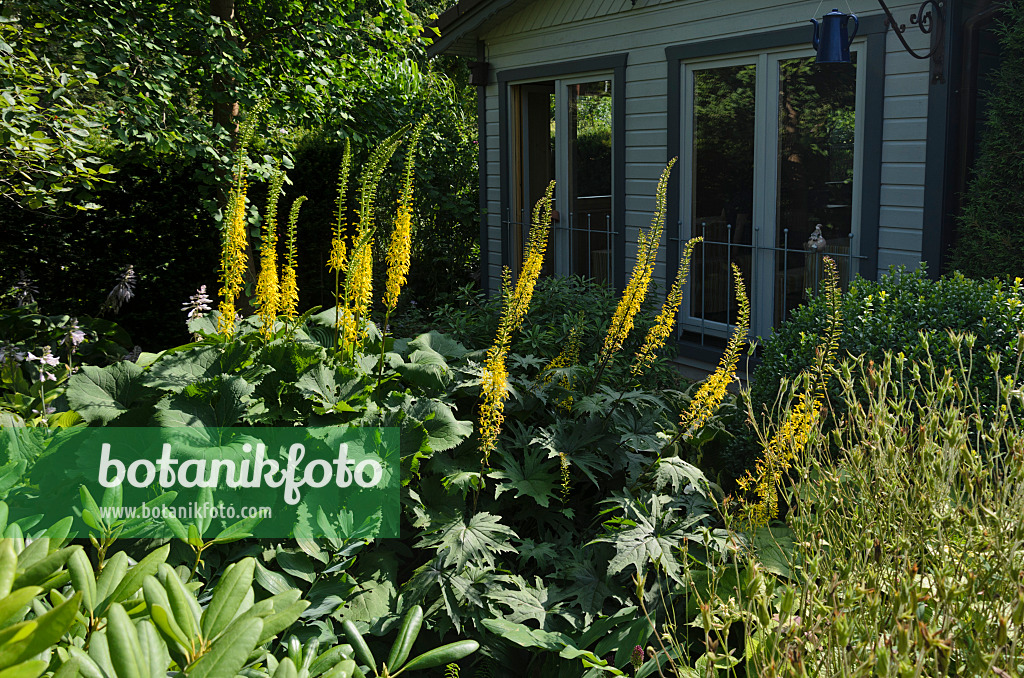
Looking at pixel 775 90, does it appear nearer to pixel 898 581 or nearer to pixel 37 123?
pixel 37 123

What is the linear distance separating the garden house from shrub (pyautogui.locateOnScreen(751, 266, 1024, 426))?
4.34ft

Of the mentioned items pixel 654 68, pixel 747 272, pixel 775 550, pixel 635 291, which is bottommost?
pixel 775 550

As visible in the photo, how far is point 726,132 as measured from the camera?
620 cm

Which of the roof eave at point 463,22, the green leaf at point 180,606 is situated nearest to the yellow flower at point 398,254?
the green leaf at point 180,606

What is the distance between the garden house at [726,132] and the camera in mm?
4895

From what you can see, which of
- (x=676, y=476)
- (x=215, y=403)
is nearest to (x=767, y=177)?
(x=676, y=476)

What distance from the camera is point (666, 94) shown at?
6.67 m

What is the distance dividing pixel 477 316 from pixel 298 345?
252cm

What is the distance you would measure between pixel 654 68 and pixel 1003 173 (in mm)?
2985

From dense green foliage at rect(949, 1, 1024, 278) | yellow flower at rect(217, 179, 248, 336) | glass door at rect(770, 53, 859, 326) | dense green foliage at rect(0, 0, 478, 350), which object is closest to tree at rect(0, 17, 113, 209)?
dense green foliage at rect(0, 0, 478, 350)

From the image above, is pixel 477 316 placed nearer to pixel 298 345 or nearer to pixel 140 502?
pixel 298 345

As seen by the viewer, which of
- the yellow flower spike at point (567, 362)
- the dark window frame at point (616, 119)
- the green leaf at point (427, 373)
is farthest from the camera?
the dark window frame at point (616, 119)
